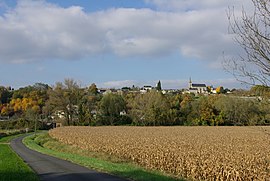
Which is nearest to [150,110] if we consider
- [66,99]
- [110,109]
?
[110,109]

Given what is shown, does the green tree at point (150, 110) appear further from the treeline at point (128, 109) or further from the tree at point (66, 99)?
the tree at point (66, 99)

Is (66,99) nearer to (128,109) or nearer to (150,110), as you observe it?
(128,109)

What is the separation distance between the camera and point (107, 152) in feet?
102

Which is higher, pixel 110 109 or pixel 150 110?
pixel 110 109

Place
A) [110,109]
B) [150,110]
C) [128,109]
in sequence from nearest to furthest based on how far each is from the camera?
[150,110] → [110,109] → [128,109]

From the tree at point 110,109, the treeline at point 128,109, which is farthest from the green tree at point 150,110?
the tree at point 110,109

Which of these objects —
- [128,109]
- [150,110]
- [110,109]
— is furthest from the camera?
[128,109]

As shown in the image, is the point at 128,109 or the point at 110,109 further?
the point at 128,109

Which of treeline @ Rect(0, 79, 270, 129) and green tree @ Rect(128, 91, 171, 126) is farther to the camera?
green tree @ Rect(128, 91, 171, 126)

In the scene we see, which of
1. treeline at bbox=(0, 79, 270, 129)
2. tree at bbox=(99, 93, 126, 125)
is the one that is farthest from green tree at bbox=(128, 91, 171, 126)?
tree at bbox=(99, 93, 126, 125)

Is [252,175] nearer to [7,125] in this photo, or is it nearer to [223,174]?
[223,174]

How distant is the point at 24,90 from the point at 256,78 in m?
140

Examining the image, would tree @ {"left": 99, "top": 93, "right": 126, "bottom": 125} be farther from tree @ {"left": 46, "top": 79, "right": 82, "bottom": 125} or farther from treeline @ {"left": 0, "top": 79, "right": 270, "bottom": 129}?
tree @ {"left": 46, "top": 79, "right": 82, "bottom": 125}

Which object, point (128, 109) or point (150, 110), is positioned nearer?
point (150, 110)
